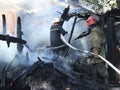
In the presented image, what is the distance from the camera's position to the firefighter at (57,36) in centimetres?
1118

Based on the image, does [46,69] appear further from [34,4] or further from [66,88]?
[34,4]

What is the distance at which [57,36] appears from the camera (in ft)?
36.9

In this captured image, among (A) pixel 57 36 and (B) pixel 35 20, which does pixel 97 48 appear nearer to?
(A) pixel 57 36

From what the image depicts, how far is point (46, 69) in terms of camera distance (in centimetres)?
962

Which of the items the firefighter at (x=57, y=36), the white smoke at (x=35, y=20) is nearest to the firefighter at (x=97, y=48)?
the firefighter at (x=57, y=36)

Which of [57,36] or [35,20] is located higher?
[35,20]

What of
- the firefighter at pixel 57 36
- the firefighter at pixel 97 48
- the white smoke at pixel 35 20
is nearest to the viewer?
the firefighter at pixel 97 48

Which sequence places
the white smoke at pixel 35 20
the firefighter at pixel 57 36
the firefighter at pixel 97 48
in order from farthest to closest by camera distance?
1. the white smoke at pixel 35 20
2. the firefighter at pixel 57 36
3. the firefighter at pixel 97 48

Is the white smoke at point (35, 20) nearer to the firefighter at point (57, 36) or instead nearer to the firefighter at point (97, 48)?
the firefighter at point (57, 36)

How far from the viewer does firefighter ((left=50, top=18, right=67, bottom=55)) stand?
11.2m

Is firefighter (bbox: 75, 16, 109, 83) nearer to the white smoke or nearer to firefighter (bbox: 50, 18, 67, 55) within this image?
firefighter (bbox: 50, 18, 67, 55)

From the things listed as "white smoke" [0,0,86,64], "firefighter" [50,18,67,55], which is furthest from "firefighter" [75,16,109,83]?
"white smoke" [0,0,86,64]

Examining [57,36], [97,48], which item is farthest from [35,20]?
[97,48]

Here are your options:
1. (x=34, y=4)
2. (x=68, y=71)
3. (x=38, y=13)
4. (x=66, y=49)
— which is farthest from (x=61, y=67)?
(x=34, y=4)
